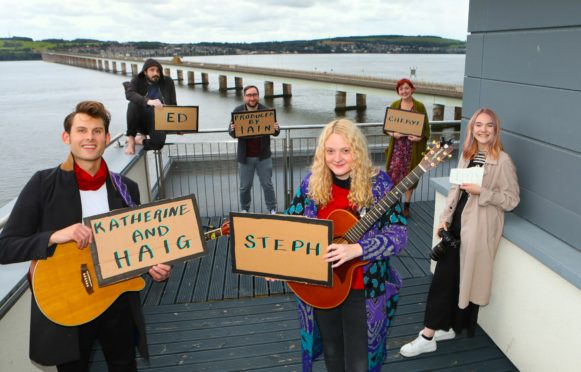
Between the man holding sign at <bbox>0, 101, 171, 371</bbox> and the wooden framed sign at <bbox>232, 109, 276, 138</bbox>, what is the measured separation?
3.29 metres

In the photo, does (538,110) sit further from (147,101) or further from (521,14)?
(147,101)

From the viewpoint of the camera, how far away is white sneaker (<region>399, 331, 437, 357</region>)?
3.62 meters

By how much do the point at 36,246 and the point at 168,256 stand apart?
2.12ft

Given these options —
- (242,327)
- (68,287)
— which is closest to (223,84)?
(242,327)

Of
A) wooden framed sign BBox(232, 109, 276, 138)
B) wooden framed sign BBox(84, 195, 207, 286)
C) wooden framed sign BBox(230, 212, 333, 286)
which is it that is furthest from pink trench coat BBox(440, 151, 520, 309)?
wooden framed sign BBox(232, 109, 276, 138)

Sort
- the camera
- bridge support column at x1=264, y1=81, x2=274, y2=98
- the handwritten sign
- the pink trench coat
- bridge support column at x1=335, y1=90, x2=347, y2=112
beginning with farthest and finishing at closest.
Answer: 1. bridge support column at x1=264, y1=81, x2=274, y2=98
2. bridge support column at x1=335, y1=90, x2=347, y2=112
3. the camera
4. the pink trench coat
5. the handwritten sign

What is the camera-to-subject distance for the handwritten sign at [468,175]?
10.2ft

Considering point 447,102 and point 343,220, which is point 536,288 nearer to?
point 343,220

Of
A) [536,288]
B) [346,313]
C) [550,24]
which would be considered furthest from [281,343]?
[550,24]

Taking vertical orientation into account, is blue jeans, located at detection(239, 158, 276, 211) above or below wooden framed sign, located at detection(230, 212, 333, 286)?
below

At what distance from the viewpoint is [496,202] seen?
317 centimetres

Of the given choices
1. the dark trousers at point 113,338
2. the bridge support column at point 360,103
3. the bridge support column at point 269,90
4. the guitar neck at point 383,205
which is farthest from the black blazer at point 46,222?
the bridge support column at point 269,90

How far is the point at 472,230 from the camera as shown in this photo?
3289 millimetres

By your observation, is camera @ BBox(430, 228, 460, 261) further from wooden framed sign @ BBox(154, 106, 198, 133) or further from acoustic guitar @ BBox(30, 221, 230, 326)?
wooden framed sign @ BBox(154, 106, 198, 133)
